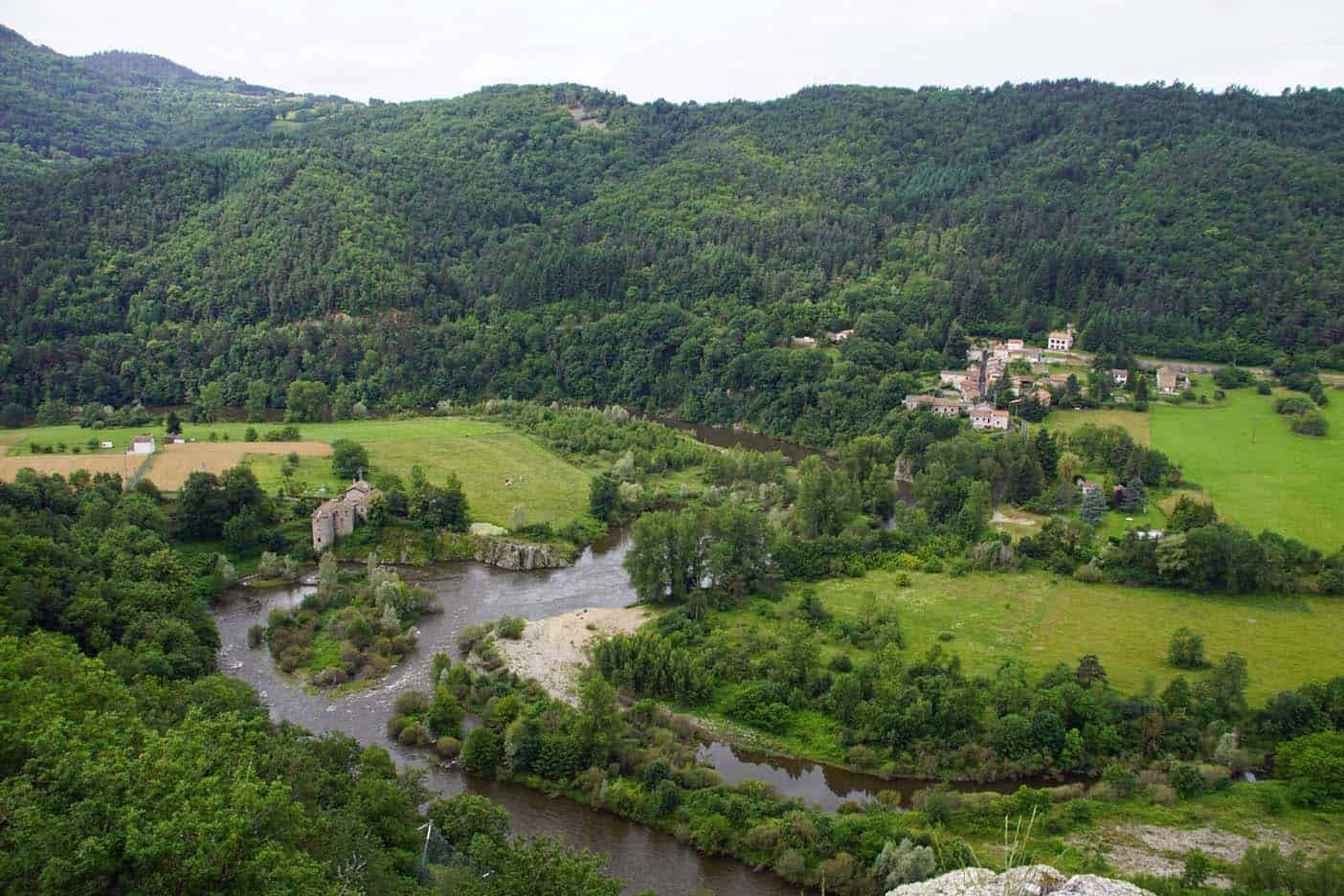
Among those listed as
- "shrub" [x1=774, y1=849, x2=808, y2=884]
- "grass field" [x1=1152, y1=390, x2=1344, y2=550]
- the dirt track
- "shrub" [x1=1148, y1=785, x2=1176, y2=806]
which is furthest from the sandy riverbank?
"grass field" [x1=1152, y1=390, x2=1344, y2=550]

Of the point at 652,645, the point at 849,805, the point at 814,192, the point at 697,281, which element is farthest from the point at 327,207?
the point at 849,805

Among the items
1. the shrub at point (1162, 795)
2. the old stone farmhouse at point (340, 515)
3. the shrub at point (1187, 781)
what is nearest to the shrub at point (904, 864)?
the shrub at point (1162, 795)

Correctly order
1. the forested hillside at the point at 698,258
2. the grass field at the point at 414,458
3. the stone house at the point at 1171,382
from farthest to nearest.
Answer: the forested hillside at the point at 698,258, the stone house at the point at 1171,382, the grass field at the point at 414,458

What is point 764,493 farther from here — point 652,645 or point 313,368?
point 313,368

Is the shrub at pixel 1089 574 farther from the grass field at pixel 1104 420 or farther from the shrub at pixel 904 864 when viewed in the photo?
the shrub at pixel 904 864

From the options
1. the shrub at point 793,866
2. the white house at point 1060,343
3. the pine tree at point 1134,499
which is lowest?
the shrub at point 793,866
